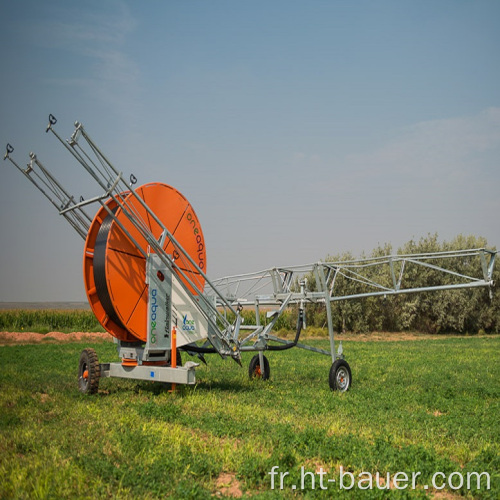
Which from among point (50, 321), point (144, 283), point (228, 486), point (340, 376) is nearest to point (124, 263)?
point (144, 283)

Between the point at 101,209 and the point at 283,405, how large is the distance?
17.8 ft

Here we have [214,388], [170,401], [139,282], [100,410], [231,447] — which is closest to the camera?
[231,447]

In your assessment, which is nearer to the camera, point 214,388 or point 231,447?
point 231,447

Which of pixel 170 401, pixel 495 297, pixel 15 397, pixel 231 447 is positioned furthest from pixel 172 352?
pixel 495 297

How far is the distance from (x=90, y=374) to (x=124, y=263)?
2458mm

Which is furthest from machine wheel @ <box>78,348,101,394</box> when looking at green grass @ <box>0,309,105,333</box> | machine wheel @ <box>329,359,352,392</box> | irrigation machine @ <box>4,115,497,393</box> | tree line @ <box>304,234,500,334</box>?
tree line @ <box>304,234,500,334</box>

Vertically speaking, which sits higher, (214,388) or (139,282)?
(139,282)

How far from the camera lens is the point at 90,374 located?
1159cm

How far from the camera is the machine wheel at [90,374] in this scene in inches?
455

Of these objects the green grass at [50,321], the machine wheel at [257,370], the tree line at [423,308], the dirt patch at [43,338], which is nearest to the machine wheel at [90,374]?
the machine wheel at [257,370]

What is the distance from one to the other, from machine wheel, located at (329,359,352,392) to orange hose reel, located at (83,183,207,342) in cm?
366

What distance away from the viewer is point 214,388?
42.0 feet

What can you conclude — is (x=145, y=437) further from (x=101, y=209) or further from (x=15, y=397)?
(x=101, y=209)

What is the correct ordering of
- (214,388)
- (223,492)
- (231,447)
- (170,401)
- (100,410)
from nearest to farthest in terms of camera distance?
(223,492)
(231,447)
(100,410)
(170,401)
(214,388)
